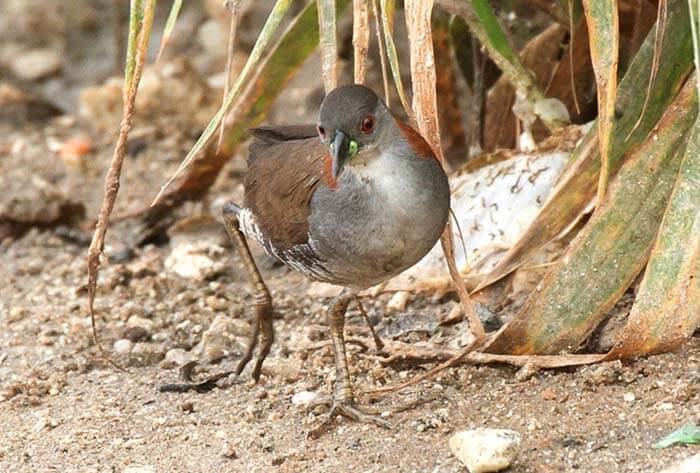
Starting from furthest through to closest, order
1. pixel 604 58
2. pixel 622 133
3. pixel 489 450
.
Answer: pixel 622 133 → pixel 604 58 → pixel 489 450

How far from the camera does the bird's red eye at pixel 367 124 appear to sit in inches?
139

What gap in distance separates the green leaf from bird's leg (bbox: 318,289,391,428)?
2.81 ft

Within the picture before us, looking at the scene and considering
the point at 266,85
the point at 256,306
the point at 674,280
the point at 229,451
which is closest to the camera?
the point at 674,280

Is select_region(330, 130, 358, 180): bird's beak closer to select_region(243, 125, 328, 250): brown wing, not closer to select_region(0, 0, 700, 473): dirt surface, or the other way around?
select_region(243, 125, 328, 250): brown wing

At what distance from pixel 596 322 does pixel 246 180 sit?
126cm

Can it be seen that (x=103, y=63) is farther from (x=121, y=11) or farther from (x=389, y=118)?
(x=389, y=118)

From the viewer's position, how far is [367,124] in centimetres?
355

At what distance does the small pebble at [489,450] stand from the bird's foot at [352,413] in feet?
1.64

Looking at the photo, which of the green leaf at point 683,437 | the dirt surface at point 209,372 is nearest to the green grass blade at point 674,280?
the dirt surface at point 209,372

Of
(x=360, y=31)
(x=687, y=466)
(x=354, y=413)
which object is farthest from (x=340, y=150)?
(x=687, y=466)

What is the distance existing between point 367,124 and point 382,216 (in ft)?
0.86

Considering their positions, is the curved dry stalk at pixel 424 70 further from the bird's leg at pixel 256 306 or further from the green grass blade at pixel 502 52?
the bird's leg at pixel 256 306

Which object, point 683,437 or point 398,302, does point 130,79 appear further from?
point 683,437

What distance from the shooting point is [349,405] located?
12.8ft
